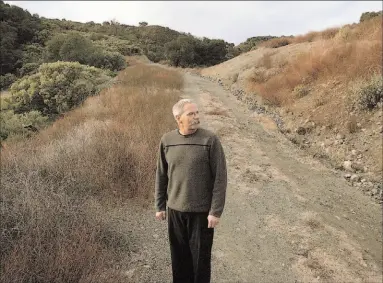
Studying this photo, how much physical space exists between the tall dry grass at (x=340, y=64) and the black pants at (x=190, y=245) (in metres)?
9.46

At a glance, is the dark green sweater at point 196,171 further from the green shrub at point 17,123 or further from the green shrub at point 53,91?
the green shrub at point 53,91

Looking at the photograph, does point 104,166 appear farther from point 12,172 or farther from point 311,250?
point 311,250

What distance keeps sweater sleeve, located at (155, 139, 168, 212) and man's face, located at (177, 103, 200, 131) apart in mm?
419

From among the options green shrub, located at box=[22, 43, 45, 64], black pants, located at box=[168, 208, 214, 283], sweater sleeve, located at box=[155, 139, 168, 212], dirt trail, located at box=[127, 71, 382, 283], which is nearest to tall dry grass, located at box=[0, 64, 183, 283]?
dirt trail, located at box=[127, 71, 382, 283]

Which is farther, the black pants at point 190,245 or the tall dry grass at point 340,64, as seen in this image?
the tall dry grass at point 340,64

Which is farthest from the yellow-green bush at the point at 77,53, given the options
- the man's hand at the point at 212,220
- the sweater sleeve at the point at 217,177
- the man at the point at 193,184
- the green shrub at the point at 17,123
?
the man's hand at the point at 212,220

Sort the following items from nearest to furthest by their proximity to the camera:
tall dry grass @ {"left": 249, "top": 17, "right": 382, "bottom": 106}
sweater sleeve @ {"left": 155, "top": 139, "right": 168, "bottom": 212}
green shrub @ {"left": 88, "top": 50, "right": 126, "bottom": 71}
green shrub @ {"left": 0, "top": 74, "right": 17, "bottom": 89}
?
sweater sleeve @ {"left": 155, "top": 139, "right": 168, "bottom": 212} → tall dry grass @ {"left": 249, "top": 17, "right": 382, "bottom": 106} → green shrub @ {"left": 88, "top": 50, "right": 126, "bottom": 71} → green shrub @ {"left": 0, "top": 74, "right": 17, "bottom": 89}

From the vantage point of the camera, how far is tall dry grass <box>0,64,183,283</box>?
395 cm

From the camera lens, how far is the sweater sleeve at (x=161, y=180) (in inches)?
139

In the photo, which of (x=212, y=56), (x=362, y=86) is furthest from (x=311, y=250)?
(x=212, y=56)

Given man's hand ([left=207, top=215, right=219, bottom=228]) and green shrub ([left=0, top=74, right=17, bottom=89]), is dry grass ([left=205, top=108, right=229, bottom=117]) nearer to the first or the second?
man's hand ([left=207, top=215, right=219, bottom=228])

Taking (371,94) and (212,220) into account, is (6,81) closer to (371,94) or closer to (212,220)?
(371,94)

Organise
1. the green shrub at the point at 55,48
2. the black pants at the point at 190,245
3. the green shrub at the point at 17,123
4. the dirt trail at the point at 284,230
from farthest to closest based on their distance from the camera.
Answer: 1. the green shrub at the point at 55,48
2. the green shrub at the point at 17,123
3. the dirt trail at the point at 284,230
4. the black pants at the point at 190,245

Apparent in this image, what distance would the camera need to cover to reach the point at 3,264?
386 centimetres
